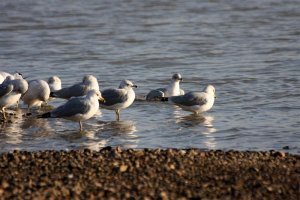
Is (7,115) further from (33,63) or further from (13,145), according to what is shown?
(33,63)

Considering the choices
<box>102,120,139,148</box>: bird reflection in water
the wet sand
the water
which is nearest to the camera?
the wet sand

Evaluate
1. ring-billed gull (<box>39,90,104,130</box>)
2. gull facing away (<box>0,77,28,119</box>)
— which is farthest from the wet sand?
gull facing away (<box>0,77,28,119</box>)

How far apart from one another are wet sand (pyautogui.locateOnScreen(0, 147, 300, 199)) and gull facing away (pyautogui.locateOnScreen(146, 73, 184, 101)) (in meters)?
5.40

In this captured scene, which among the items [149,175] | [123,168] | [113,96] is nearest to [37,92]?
[113,96]

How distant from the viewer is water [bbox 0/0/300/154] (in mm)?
13078

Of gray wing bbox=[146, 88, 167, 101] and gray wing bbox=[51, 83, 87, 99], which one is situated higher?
gray wing bbox=[51, 83, 87, 99]

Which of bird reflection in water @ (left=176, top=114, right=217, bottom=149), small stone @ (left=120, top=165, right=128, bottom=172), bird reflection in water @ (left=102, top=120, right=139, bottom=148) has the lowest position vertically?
bird reflection in water @ (left=176, top=114, right=217, bottom=149)

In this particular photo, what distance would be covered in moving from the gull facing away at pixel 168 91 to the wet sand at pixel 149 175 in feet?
17.7

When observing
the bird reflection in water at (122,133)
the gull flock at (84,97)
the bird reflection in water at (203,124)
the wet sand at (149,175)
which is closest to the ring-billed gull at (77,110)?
the gull flock at (84,97)

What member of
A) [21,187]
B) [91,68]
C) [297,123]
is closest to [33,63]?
[91,68]

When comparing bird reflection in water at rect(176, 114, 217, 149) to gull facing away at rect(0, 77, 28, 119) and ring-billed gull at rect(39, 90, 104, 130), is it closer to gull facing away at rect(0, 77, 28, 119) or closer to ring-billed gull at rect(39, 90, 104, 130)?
ring-billed gull at rect(39, 90, 104, 130)

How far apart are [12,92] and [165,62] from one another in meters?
6.19

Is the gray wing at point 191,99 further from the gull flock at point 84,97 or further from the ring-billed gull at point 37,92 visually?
the ring-billed gull at point 37,92

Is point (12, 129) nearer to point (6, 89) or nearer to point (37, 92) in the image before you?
point (6, 89)
